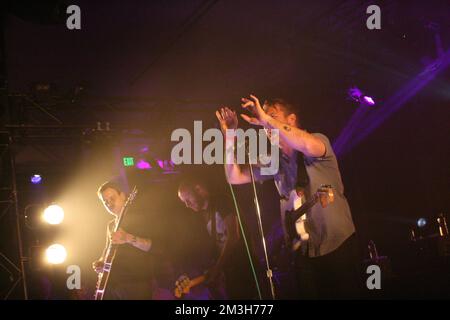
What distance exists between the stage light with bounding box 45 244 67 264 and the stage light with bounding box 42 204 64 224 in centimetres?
31

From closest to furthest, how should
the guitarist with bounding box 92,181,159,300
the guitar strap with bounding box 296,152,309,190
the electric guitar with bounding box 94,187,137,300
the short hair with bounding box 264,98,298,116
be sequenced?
the guitar strap with bounding box 296,152,309,190 → the short hair with bounding box 264,98,298,116 → the electric guitar with bounding box 94,187,137,300 → the guitarist with bounding box 92,181,159,300

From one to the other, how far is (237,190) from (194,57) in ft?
7.06

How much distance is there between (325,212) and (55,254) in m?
3.85

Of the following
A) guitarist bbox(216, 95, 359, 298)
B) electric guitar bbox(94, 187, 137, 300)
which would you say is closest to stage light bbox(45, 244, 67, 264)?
electric guitar bbox(94, 187, 137, 300)

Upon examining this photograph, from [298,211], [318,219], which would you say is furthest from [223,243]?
[318,219]

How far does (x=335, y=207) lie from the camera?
252 cm

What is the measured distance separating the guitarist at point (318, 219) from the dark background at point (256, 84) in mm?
3133

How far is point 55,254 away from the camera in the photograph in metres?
5.28

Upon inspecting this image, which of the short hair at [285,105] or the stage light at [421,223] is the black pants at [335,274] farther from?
the stage light at [421,223]

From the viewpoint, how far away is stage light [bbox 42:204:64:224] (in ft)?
17.3

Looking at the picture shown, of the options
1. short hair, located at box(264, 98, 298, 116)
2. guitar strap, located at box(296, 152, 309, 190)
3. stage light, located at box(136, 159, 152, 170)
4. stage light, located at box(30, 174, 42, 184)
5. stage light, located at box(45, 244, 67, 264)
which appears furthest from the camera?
stage light, located at box(30, 174, 42, 184)

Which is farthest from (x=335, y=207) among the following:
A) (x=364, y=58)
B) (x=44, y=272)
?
(x=44, y=272)

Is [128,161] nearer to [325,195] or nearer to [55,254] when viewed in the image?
[55,254]

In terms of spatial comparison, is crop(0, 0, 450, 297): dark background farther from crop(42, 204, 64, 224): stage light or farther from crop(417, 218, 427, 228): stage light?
crop(42, 204, 64, 224): stage light
